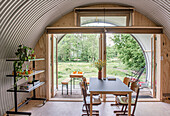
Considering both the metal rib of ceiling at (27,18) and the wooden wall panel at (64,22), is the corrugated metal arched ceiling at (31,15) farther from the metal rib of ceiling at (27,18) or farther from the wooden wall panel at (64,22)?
the wooden wall panel at (64,22)

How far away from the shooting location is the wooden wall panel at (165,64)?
5172 mm

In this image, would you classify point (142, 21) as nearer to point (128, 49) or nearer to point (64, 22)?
point (64, 22)

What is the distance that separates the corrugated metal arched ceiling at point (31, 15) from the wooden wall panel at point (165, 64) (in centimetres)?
36

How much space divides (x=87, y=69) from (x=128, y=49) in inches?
125

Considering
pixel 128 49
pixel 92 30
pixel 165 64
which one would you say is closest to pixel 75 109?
pixel 92 30

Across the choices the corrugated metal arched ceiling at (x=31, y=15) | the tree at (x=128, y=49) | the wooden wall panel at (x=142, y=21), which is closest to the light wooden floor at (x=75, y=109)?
the corrugated metal arched ceiling at (x=31, y=15)

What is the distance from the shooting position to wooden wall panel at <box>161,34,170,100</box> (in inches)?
204

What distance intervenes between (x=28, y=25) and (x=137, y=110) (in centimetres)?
413

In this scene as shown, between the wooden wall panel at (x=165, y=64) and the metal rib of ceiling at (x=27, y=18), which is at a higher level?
the metal rib of ceiling at (x=27, y=18)

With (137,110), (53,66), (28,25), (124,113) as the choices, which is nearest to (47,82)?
(53,66)

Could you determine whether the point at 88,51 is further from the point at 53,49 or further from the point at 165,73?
the point at 165,73

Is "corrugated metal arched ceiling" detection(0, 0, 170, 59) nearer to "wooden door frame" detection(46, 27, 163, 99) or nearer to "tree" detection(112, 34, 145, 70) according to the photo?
"wooden door frame" detection(46, 27, 163, 99)

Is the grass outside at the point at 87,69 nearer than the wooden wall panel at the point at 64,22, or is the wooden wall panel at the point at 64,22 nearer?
the wooden wall panel at the point at 64,22

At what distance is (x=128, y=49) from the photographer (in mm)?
9438
